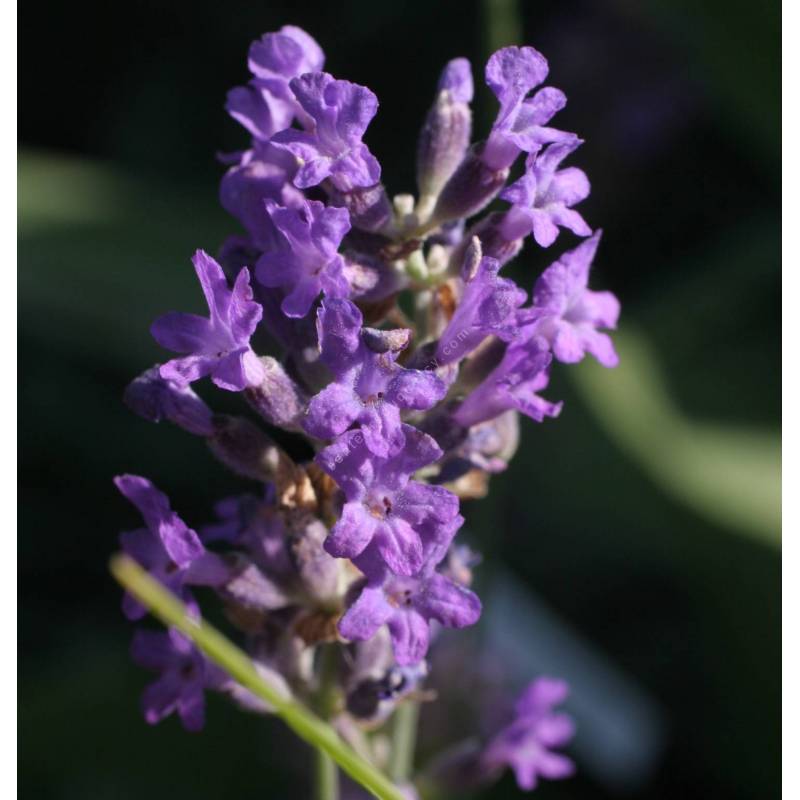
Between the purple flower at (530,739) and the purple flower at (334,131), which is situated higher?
the purple flower at (334,131)

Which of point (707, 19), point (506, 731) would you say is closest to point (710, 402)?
point (707, 19)

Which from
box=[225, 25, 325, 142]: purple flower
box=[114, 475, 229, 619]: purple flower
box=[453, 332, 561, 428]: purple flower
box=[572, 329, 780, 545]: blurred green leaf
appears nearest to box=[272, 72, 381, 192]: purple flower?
box=[225, 25, 325, 142]: purple flower

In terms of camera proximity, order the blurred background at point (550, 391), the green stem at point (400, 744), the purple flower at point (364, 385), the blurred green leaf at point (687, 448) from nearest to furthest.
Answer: the purple flower at point (364, 385) < the green stem at point (400, 744) < the blurred green leaf at point (687, 448) < the blurred background at point (550, 391)

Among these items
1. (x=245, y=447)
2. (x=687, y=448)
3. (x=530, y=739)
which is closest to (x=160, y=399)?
(x=245, y=447)

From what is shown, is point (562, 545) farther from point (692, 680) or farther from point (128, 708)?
point (128, 708)

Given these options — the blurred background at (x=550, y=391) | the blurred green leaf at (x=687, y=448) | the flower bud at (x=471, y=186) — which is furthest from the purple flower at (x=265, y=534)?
the blurred green leaf at (x=687, y=448)

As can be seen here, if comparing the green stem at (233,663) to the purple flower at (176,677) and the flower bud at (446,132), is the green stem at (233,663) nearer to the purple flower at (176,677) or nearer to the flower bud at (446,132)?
the purple flower at (176,677)
